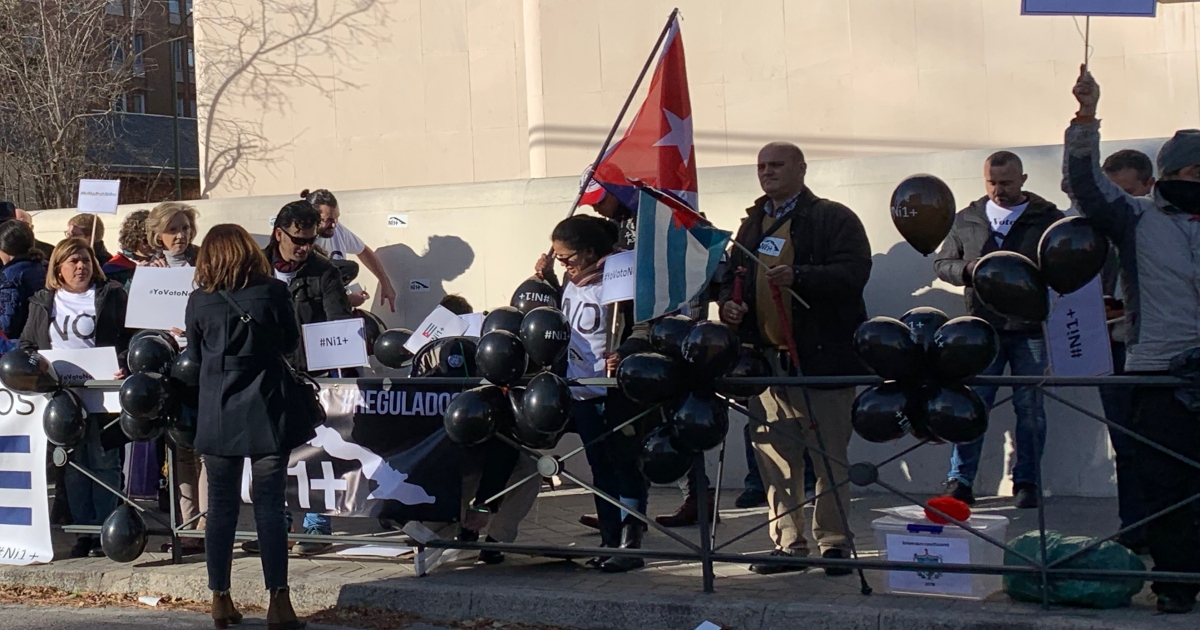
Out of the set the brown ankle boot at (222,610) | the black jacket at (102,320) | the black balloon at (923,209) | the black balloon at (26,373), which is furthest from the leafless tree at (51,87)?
the black balloon at (923,209)

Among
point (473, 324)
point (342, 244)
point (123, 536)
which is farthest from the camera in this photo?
point (342, 244)

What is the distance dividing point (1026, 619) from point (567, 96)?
25.6 ft

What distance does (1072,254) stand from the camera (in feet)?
16.8

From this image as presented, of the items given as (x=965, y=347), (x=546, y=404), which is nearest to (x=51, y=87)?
(x=546, y=404)

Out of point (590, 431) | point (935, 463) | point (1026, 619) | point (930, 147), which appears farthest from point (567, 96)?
point (1026, 619)

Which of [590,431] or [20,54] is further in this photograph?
[20,54]

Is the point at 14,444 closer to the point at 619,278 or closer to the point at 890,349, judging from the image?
the point at 619,278

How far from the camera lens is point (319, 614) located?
6.30 meters

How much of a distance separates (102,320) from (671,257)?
359cm

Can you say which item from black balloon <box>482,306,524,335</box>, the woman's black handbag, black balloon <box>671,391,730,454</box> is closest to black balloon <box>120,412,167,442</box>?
the woman's black handbag

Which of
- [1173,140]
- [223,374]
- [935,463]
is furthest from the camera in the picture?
[935,463]

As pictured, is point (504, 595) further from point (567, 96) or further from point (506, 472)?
point (567, 96)

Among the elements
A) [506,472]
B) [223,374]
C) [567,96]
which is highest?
[567,96]

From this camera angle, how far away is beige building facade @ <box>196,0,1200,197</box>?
10359mm
